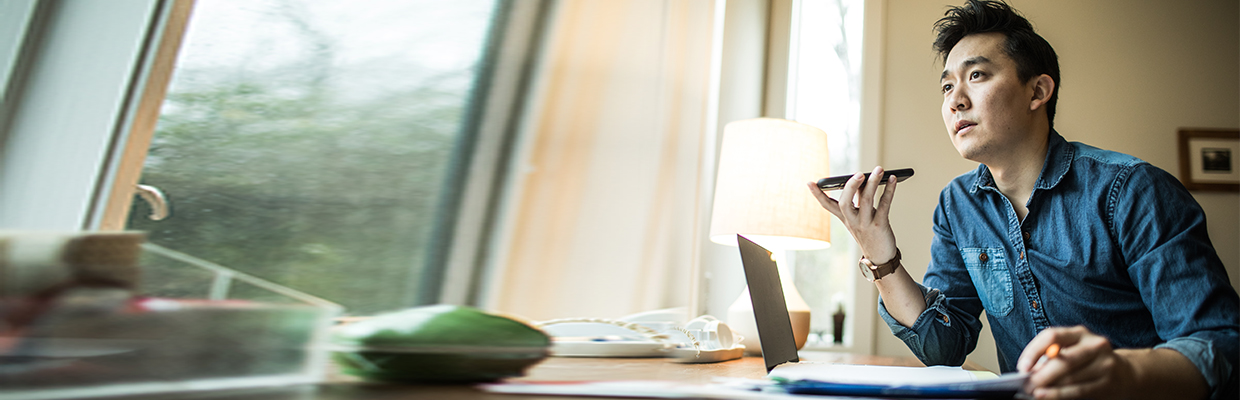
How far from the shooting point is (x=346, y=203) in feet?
1.38

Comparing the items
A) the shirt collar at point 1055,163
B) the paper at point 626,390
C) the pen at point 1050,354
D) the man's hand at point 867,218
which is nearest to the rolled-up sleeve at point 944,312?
the man's hand at point 867,218

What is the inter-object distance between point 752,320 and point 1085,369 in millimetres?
876

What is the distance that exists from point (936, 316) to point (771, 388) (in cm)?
81

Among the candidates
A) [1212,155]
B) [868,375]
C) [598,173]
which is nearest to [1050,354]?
[868,375]

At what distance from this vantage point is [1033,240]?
1161 mm

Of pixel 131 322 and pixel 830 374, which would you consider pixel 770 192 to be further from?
pixel 131 322

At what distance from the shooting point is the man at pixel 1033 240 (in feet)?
2.86

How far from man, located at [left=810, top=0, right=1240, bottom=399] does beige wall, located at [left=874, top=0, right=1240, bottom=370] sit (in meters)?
1.00

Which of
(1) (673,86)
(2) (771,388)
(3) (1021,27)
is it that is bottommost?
(2) (771,388)

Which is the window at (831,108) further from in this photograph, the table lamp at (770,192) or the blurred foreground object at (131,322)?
the blurred foreground object at (131,322)

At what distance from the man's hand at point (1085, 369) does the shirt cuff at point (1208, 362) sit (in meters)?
0.09

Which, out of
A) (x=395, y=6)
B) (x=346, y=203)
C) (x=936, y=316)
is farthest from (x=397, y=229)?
(x=936, y=316)

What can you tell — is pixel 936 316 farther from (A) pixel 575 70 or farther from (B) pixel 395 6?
(B) pixel 395 6

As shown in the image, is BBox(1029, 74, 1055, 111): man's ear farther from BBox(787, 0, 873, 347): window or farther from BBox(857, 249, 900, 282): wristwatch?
BBox(787, 0, 873, 347): window
